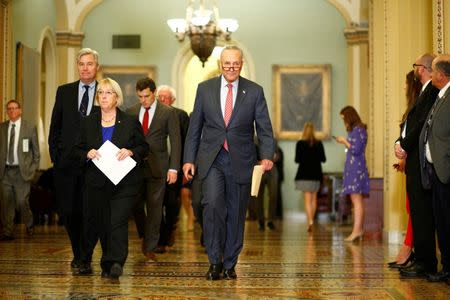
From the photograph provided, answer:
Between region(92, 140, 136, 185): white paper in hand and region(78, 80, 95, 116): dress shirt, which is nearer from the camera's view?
region(92, 140, 136, 185): white paper in hand

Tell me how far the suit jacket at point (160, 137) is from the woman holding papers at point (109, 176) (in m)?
1.38

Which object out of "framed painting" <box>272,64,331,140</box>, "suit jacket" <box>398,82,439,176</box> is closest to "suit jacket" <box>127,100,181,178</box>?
"suit jacket" <box>398,82,439,176</box>

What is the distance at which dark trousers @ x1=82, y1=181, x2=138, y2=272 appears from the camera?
6.24 meters

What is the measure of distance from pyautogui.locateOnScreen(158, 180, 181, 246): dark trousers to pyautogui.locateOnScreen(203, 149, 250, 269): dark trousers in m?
2.09

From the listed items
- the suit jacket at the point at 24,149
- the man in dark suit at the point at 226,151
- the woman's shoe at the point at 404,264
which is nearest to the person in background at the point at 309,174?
the suit jacket at the point at 24,149

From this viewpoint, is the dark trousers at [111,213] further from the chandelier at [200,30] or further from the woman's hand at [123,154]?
the chandelier at [200,30]

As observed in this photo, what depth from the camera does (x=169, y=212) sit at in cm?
856

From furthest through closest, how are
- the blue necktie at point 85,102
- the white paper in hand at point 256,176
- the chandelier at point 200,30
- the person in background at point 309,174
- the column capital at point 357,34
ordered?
the column capital at point 357,34 < the chandelier at point 200,30 < the person in background at point 309,174 < the blue necktie at point 85,102 < the white paper in hand at point 256,176

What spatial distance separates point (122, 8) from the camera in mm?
17031

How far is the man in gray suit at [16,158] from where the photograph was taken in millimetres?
10805

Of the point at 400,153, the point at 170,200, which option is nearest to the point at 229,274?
the point at 400,153

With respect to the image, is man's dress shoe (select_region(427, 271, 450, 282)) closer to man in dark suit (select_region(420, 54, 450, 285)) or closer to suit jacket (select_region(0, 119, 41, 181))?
man in dark suit (select_region(420, 54, 450, 285))

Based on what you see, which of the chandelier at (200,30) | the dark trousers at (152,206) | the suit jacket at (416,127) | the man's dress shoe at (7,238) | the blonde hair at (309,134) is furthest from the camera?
the chandelier at (200,30)

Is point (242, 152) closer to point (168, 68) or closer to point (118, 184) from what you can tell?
point (118, 184)
